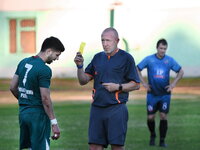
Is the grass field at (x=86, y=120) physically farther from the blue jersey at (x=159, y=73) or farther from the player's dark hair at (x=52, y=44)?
the player's dark hair at (x=52, y=44)

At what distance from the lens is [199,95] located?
27000mm

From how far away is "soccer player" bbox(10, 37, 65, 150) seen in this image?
29.1ft

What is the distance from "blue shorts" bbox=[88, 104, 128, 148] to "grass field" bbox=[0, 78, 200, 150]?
3476 mm

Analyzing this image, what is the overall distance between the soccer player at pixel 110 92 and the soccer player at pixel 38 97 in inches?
26.0

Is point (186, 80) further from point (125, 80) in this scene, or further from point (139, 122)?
point (125, 80)

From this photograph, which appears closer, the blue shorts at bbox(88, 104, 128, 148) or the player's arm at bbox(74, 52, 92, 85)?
the player's arm at bbox(74, 52, 92, 85)

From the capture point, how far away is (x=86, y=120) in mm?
18141

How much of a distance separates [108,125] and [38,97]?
113cm

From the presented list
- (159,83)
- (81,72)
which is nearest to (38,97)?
(81,72)

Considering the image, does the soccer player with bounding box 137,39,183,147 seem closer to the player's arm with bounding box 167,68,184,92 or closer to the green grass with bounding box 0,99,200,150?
the player's arm with bounding box 167,68,184,92

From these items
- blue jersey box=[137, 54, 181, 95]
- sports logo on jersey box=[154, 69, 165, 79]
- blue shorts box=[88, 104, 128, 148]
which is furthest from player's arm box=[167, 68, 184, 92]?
blue shorts box=[88, 104, 128, 148]

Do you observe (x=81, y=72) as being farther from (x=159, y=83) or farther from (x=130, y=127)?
(x=130, y=127)

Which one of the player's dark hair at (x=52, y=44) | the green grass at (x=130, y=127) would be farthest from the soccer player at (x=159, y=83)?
the player's dark hair at (x=52, y=44)

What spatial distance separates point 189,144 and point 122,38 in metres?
21.8
